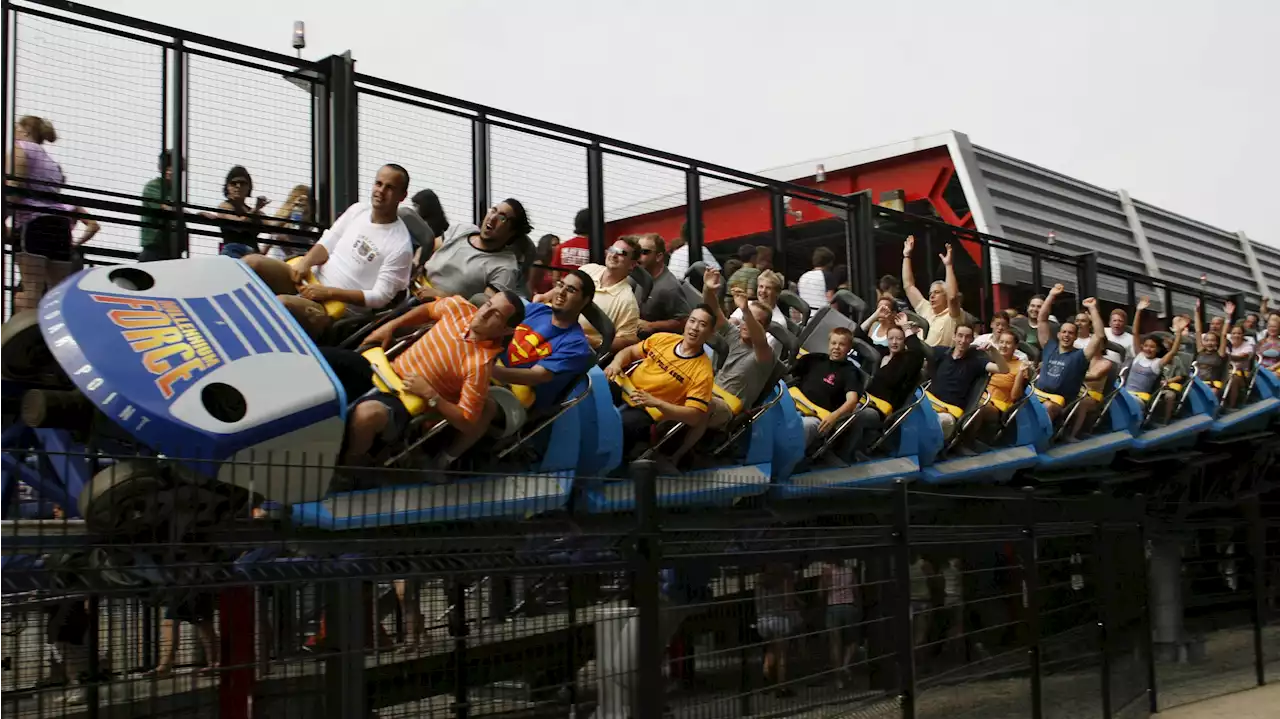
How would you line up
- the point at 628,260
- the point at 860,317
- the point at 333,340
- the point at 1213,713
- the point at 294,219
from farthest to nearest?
1. the point at 860,317
2. the point at 1213,713
3. the point at 628,260
4. the point at 294,219
5. the point at 333,340

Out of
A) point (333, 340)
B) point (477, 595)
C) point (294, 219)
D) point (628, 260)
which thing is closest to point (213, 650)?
point (477, 595)

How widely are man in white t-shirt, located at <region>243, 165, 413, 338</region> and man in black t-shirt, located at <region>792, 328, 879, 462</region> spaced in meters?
3.13

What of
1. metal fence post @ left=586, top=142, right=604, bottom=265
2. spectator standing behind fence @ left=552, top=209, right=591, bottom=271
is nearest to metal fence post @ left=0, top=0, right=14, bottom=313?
spectator standing behind fence @ left=552, top=209, right=591, bottom=271

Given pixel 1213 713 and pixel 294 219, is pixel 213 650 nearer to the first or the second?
pixel 294 219

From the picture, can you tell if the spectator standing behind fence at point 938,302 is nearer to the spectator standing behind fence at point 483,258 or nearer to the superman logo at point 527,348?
the spectator standing behind fence at point 483,258

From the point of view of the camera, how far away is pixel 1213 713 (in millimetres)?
8773

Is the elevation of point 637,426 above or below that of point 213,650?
above

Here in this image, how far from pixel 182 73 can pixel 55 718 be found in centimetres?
369

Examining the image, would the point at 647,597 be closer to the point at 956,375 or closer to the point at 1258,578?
the point at 956,375

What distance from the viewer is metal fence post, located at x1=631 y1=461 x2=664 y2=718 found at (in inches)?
148

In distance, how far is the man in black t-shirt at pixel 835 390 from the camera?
8680 mm

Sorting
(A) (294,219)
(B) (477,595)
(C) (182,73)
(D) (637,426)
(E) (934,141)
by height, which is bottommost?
(B) (477,595)

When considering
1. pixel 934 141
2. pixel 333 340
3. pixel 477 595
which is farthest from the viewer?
pixel 934 141

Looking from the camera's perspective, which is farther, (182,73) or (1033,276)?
(1033,276)
